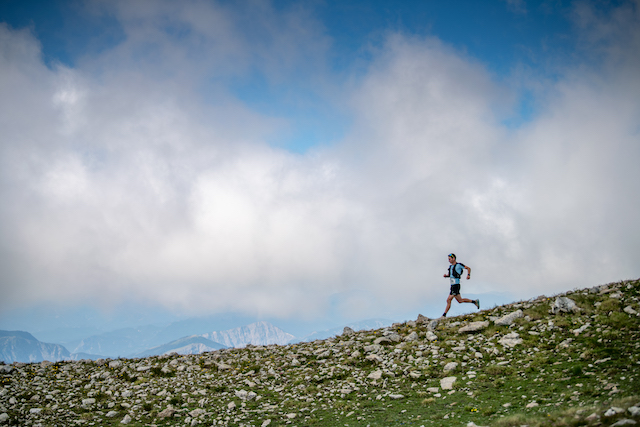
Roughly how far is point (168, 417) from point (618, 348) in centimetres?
1608

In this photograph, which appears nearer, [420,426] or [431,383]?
[420,426]

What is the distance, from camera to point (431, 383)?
41.6ft

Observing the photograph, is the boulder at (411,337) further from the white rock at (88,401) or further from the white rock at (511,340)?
the white rock at (88,401)

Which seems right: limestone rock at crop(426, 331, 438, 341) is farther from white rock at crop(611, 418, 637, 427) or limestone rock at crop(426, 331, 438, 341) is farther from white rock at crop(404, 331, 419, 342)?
white rock at crop(611, 418, 637, 427)

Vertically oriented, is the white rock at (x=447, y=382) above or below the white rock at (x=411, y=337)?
below

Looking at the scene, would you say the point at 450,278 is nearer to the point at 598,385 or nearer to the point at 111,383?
the point at 598,385

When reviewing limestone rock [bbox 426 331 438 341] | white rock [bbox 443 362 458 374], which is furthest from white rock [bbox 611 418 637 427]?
limestone rock [bbox 426 331 438 341]

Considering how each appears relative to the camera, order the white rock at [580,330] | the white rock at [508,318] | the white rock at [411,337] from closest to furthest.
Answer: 1. the white rock at [580,330]
2. the white rock at [508,318]
3. the white rock at [411,337]

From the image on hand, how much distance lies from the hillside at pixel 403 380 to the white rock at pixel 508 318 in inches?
1.9

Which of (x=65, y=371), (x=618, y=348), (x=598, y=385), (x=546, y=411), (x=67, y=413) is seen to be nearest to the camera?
(x=546, y=411)

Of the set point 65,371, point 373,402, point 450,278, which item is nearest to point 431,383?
point 373,402

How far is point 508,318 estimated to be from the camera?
16.6 m

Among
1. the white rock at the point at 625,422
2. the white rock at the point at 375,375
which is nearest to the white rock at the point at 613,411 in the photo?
the white rock at the point at 625,422

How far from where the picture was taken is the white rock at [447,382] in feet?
39.5
